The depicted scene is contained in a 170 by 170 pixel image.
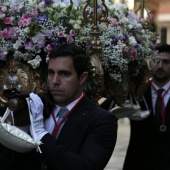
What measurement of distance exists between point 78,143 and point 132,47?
1.75m

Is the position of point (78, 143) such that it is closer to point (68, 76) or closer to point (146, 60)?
point (68, 76)

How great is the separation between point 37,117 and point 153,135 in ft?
9.27

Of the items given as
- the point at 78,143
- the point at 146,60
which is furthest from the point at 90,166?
the point at 146,60

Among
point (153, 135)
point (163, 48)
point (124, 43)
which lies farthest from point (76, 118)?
point (163, 48)

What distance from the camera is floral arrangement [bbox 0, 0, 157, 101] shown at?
3.93 metres

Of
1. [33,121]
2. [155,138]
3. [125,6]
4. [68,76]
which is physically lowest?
[155,138]

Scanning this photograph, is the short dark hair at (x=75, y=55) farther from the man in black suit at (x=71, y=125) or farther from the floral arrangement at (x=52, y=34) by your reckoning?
the floral arrangement at (x=52, y=34)

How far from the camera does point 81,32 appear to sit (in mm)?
4031

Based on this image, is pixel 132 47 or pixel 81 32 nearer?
pixel 81 32

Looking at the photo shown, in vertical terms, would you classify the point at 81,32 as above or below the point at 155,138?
above

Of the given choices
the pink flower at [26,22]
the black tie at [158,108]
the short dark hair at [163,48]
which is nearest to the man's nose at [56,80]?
the pink flower at [26,22]

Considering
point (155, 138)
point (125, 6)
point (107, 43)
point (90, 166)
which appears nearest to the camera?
point (90, 166)

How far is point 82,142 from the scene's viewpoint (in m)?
2.89

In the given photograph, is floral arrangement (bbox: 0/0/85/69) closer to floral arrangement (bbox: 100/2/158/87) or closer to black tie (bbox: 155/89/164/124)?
floral arrangement (bbox: 100/2/158/87)
